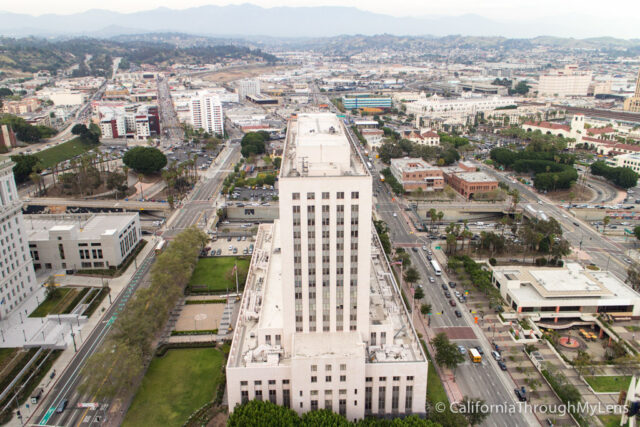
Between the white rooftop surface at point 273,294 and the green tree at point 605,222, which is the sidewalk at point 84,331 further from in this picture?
the green tree at point 605,222

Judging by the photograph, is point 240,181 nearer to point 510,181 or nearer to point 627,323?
point 510,181

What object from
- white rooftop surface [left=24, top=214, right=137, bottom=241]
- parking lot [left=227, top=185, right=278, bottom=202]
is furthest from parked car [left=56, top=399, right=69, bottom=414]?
parking lot [left=227, top=185, right=278, bottom=202]

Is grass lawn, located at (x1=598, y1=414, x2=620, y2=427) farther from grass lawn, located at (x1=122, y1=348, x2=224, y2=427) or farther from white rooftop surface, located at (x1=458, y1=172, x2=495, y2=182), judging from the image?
white rooftop surface, located at (x1=458, y1=172, x2=495, y2=182)

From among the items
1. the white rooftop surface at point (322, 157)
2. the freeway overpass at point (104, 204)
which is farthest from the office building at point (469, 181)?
the freeway overpass at point (104, 204)

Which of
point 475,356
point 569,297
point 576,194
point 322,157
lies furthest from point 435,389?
point 576,194

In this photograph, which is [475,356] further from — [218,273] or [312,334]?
[218,273]

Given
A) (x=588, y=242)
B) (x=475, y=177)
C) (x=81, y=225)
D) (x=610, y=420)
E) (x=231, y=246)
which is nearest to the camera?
(x=610, y=420)
